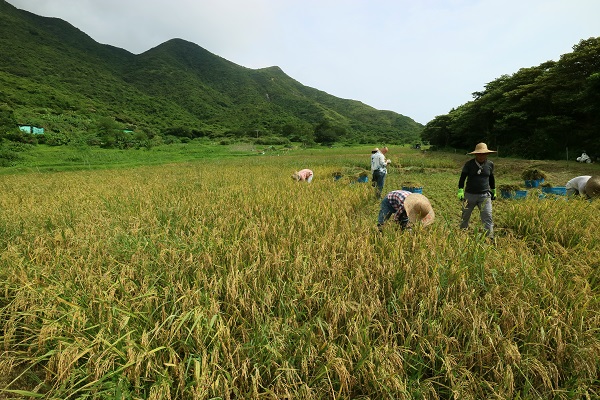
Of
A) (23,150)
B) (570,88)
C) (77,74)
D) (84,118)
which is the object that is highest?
Answer: (77,74)

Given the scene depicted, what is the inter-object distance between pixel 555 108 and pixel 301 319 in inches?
993

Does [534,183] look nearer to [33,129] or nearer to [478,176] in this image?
[478,176]

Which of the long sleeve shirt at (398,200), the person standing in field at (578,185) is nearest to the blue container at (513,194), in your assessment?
the person standing in field at (578,185)

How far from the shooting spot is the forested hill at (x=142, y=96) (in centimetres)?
3769

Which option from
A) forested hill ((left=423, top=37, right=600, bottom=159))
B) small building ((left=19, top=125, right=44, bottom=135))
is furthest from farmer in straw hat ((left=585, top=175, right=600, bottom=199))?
small building ((left=19, top=125, right=44, bottom=135))

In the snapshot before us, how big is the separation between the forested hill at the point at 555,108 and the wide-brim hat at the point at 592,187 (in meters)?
11.8

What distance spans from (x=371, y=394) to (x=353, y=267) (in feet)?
3.65

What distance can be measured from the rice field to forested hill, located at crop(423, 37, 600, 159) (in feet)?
56.6

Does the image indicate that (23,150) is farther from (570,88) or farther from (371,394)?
(570,88)

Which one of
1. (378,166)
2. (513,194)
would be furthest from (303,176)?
(513,194)

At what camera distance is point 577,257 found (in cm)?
269

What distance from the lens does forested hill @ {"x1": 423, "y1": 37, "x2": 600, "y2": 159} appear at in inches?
569

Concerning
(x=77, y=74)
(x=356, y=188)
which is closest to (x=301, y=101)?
(x=77, y=74)

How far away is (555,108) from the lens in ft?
59.5
